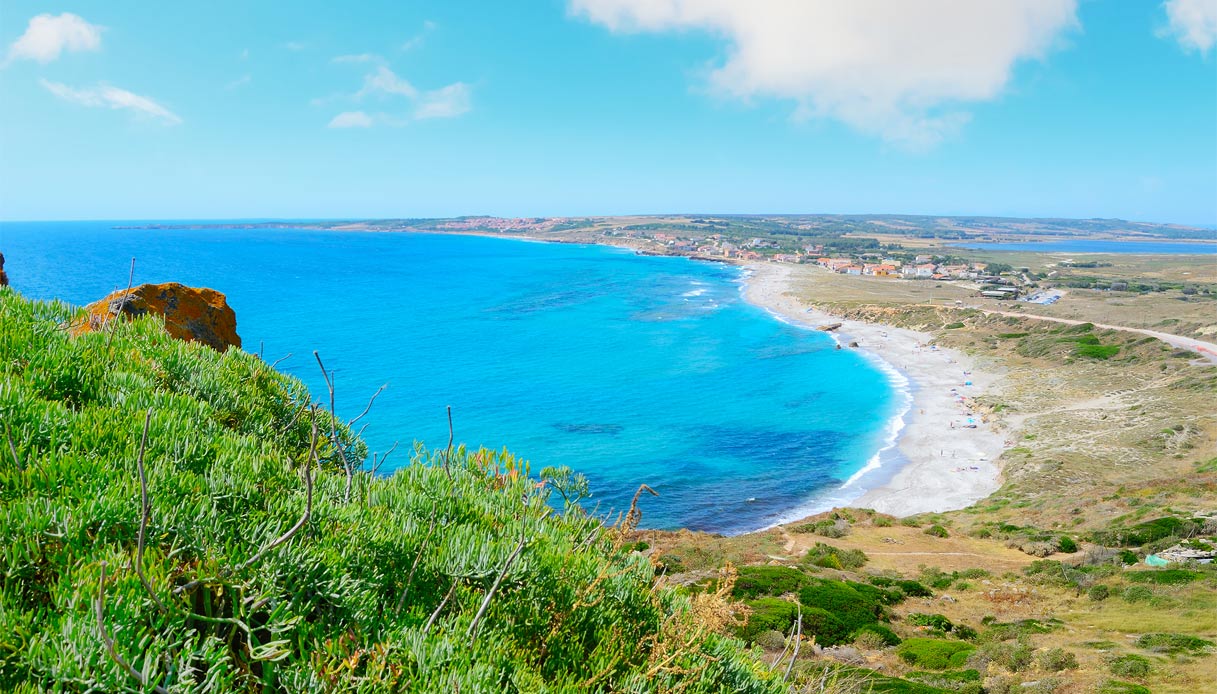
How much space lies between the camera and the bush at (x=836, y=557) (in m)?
24.6

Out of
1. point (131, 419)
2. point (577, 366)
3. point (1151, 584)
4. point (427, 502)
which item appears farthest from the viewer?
Result: point (577, 366)

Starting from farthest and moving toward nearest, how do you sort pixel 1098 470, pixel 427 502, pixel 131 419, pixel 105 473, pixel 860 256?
pixel 860 256 → pixel 1098 470 → pixel 427 502 → pixel 131 419 → pixel 105 473

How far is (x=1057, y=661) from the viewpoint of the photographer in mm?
15102

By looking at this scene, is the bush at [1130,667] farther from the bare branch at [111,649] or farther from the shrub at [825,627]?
the bare branch at [111,649]

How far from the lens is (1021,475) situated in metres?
37.8

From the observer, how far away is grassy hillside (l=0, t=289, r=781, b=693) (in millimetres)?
2271

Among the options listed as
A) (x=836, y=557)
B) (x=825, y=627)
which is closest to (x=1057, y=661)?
(x=825, y=627)

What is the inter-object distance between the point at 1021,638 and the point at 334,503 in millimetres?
20413

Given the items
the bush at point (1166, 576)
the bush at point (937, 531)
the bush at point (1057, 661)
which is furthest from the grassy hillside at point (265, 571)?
the bush at point (937, 531)

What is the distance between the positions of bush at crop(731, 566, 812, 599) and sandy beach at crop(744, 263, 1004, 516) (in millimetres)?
15708

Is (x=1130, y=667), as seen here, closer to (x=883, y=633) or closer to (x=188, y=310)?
(x=883, y=633)

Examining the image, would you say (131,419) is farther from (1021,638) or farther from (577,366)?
(577,366)

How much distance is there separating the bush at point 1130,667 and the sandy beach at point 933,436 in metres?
19.7

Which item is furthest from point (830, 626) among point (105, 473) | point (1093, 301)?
point (1093, 301)
